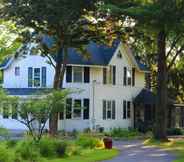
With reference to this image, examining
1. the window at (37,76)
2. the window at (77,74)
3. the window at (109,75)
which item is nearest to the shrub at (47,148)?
the window at (37,76)

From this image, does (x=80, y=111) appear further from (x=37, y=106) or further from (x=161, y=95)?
(x=37, y=106)

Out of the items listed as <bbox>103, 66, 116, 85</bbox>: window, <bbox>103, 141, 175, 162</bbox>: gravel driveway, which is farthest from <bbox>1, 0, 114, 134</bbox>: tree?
<bbox>103, 66, 116, 85</bbox>: window

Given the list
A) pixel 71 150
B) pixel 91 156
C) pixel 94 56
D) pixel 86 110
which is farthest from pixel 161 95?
pixel 91 156

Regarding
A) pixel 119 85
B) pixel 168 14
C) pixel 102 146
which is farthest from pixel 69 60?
pixel 168 14

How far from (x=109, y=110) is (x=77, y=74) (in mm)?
5823

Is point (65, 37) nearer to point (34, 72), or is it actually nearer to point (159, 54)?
point (159, 54)

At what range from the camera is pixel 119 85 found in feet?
206

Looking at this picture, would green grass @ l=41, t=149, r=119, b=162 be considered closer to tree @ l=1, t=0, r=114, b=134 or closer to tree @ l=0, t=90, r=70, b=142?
tree @ l=0, t=90, r=70, b=142

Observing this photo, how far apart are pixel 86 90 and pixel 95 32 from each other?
44.1 ft

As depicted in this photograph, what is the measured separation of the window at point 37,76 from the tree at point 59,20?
10916mm

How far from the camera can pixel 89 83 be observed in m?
58.5

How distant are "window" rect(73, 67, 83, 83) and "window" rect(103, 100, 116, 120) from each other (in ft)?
13.4

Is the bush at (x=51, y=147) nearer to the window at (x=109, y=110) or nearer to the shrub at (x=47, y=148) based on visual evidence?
the shrub at (x=47, y=148)

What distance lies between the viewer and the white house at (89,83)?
56938 millimetres
